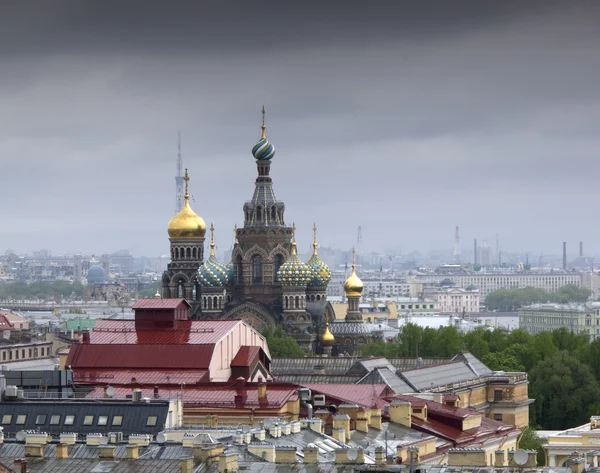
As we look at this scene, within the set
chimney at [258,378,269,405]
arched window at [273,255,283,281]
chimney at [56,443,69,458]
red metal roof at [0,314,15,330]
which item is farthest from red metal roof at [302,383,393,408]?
red metal roof at [0,314,15,330]

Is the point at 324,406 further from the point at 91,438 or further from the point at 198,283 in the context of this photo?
the point at 198,283

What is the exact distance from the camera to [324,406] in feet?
217

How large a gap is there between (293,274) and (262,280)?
4054mm

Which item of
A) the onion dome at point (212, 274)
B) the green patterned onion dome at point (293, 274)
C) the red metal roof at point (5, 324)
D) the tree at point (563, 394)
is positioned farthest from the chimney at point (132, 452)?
the red metal roof at point (5, 324)

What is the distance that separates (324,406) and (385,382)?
15.5 metres

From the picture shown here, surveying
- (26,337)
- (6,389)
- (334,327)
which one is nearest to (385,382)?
(6,389)

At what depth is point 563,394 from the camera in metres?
97.9

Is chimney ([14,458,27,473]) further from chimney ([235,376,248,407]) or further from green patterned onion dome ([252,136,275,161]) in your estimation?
green patterned onion dome ([252,136,275,161])

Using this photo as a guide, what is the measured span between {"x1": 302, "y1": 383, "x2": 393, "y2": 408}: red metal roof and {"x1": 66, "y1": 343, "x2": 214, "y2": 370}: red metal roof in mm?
3425

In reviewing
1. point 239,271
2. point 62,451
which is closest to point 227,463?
point 62,451

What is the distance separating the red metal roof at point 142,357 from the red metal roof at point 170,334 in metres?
0.55

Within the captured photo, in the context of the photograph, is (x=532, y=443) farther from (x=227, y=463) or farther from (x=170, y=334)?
(x=227, y=463)

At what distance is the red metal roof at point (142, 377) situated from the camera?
69188 mm

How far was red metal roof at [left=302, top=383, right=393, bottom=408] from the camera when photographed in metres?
68.1
